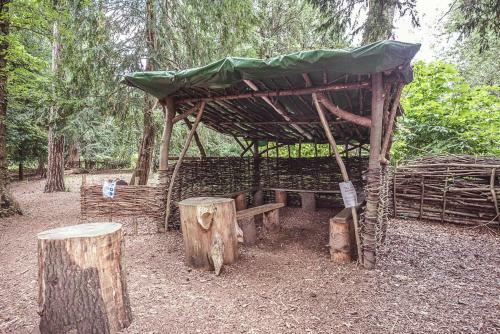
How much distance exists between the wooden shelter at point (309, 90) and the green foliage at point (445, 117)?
9.38 ft

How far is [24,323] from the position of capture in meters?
2.45

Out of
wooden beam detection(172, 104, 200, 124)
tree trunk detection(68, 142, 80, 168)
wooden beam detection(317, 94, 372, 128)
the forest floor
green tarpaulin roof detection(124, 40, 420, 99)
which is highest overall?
green tarpaulin roof detection(124, 40, 420, 99)

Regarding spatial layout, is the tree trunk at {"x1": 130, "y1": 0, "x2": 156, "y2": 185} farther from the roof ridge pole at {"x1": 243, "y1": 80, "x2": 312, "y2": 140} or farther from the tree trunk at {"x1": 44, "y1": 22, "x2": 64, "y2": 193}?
the tree trunk at {"x1": 44, "y1": 22, "x2": 64, "y2": 193}

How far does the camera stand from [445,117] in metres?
7.52

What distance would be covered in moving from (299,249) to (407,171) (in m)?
3.84

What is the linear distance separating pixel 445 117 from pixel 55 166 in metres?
12.4

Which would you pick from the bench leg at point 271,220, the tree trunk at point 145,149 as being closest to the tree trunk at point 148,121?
the tree trunk at point 145,149

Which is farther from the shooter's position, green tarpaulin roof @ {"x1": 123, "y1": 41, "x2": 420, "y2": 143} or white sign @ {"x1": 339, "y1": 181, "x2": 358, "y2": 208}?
white sign @ {"x1": 339, "y1": 181, "x2": 358, "y2": 208}

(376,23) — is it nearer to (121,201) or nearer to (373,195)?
(373,195)

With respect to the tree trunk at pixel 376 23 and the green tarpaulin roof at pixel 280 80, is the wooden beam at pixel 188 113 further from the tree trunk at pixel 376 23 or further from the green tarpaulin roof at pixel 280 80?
the tree trunk at pixel 376 23

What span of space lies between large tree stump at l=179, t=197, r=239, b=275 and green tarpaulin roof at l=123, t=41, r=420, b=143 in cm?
167

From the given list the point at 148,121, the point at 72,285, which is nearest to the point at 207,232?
the point at 72,285

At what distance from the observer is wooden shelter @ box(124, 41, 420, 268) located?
3.20 m

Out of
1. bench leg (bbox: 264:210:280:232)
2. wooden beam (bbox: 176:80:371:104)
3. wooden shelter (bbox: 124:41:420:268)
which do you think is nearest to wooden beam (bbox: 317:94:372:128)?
wooden shelter (bbox: 124:41:420:268)
